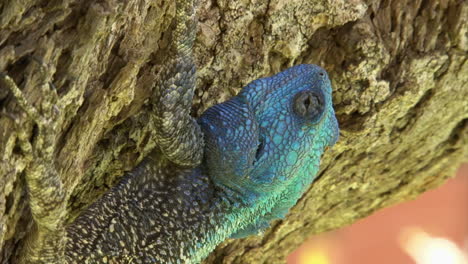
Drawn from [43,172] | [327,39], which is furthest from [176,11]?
[327,39]

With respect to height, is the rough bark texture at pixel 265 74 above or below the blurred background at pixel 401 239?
above

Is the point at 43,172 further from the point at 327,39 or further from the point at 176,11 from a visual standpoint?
the point at 327,39

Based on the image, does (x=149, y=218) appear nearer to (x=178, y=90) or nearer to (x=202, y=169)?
(x=202, y=169)

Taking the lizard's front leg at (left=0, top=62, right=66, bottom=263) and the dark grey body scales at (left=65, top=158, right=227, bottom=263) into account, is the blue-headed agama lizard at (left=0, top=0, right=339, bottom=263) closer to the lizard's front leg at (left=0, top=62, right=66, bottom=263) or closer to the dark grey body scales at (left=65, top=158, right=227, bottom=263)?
the dark grey body scales at (left=65, top=158, right=227, bottom=263)

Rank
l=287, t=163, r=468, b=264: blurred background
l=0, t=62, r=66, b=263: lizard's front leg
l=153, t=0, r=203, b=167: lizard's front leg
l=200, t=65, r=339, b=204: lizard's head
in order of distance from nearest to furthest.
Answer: l=0, t=62, r=66, b=263: lizard's front leg < l=153, t=0, r=203, b=167: lizard's front leg < l=200, t=65, r=339, b=204: lizard's head < l=287, t=163, r=468, b=264: blurred background

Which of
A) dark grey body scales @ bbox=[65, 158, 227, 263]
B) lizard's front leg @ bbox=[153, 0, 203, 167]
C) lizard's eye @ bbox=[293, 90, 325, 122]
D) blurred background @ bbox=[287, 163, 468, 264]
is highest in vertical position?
lizard's front leg @ bbox=[153, 0, 203, 167]

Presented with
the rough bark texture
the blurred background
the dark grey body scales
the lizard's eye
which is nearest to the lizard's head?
the lizard's eye

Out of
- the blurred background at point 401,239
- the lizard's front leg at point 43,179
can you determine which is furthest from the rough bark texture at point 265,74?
the blurred background at point 401,239

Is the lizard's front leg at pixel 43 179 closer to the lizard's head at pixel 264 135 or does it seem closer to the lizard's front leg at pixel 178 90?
the lizard's front leg at pixel 178 90
